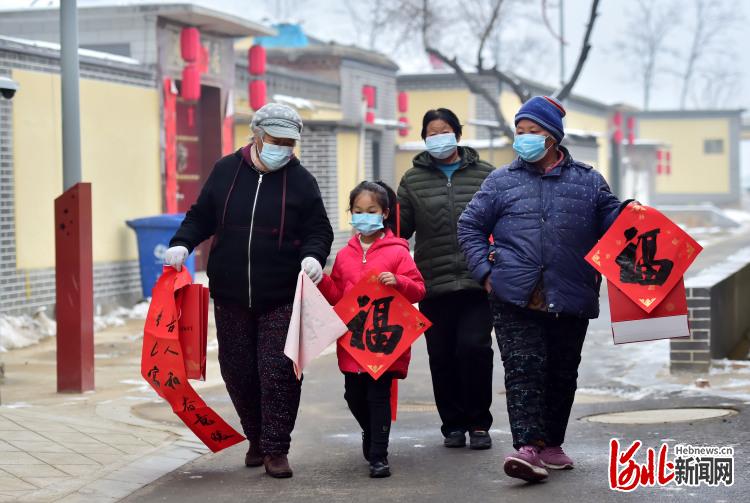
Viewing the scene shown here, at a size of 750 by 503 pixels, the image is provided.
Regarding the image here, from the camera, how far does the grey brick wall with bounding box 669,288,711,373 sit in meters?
10.3

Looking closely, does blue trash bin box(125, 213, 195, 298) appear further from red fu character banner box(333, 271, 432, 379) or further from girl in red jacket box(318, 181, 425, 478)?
red fu character banner box(333, 271, 432, 379)

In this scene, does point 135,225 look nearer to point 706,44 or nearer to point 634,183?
point 634,183

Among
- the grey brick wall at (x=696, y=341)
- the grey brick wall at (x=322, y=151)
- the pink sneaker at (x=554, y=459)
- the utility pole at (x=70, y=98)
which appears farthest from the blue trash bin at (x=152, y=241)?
the pink sneaker at (x=554, y=459)

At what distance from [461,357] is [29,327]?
24.2 ft

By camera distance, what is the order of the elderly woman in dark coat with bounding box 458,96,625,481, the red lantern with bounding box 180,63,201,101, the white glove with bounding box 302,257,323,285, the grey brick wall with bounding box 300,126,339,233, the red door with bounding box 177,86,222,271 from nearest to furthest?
1. the elderly woman in dark coat with bounding box 458,96,625,481
2. the white glove with bounding box 302,257,323,285
3. the red lantern with bounding box 180,63,201,101
4. the red door with bounding box 177,86,222,271
5. the grey brick wall with bounding box 300,126,339,233

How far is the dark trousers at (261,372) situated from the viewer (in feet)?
21.8

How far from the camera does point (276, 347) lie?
21.8 ft

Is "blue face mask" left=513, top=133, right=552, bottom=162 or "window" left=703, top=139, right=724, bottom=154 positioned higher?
"window" left=703, top=139, right=724, bottom=154

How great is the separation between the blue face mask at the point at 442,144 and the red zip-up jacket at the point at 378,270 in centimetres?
71

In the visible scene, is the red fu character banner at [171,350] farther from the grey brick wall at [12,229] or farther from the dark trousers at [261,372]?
the grey brick wall at [12,229]

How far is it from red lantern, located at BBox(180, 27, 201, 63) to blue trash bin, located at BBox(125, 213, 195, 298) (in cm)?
284

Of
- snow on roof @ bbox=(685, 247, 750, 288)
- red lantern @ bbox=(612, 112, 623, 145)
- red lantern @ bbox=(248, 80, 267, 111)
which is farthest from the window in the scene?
snow on roof @ bbox=(685, 247, 750, 288)

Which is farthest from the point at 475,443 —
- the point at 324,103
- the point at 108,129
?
the point at 324,103

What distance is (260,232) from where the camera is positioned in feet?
21.9
